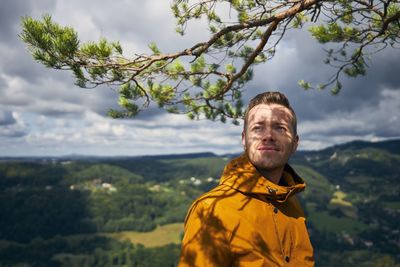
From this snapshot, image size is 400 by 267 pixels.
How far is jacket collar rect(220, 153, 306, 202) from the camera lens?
2.30m

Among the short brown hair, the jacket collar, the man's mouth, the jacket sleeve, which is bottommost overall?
the jacket sleeve

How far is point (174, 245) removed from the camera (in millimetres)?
145125

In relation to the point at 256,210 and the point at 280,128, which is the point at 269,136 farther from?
the point at 256,210

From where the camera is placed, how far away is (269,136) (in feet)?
8.04

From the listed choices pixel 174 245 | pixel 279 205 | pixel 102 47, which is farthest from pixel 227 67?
pixel 174 245

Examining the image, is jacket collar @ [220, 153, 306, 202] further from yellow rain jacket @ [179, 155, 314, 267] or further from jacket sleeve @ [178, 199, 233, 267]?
jacket sleeve @ [178, 199, 233, 267]

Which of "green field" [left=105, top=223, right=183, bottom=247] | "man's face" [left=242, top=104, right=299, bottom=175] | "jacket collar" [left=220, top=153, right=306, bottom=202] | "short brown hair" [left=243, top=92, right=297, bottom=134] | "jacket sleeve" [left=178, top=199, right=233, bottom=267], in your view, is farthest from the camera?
"green field" [left=105, top=223, right=183, bottom=247]

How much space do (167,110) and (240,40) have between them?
2112 mm

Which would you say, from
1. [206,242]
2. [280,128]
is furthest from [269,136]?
[206,242]

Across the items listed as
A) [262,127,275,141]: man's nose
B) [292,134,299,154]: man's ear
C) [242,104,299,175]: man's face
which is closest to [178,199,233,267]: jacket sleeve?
[242,104,299,175]: man's face

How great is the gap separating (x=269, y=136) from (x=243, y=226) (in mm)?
686

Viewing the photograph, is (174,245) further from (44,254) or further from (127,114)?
(127,114)

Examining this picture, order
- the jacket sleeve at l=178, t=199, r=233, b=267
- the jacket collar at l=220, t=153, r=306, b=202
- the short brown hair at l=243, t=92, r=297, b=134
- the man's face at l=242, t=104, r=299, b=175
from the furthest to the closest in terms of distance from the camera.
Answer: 1. the short brown hair at l=243, t=92, r=297, b=134
2. the man's face at l=242, t=104, r=299, b=175
3. the jacket collar at l=220, t=153, r=306, b=202
4. the jacket sleeve at l=178, t=199, r=233, b=267

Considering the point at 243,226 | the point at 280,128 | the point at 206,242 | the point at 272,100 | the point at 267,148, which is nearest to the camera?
the point at 206,242
